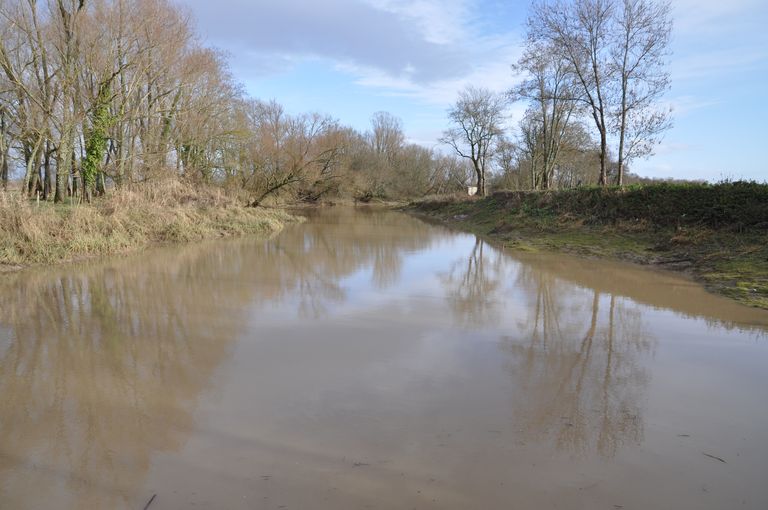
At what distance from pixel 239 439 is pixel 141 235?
11.8 meters

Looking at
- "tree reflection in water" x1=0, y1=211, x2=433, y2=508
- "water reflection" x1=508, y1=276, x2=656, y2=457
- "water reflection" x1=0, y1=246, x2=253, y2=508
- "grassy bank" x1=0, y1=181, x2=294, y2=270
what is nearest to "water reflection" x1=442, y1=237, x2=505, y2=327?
"water reflection" x1=508, y1=276, x2=656, y2=457

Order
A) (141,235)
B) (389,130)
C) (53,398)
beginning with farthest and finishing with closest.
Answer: (389,130) < (141,235) < (53,398)

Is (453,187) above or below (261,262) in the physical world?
above

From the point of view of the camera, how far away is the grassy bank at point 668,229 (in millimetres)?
10344

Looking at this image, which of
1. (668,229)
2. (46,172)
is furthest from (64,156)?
(668,229)

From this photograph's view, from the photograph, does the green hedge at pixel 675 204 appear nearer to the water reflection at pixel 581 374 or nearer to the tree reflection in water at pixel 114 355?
the water reflection at pixel 581 374

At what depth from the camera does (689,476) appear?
3146 mm

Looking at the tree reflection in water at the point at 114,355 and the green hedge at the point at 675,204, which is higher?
the green hedge at the point at 675,204

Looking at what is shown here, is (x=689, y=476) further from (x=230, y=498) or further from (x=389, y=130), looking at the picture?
(x=389, y=130)

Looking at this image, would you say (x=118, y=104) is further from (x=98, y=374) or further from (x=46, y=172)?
(x=98, y=374)

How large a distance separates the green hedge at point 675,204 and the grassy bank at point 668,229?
23 millimetres

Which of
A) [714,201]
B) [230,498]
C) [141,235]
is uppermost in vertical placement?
[714,201]

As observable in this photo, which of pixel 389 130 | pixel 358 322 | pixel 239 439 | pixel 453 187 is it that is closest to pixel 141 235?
pixel 358 322

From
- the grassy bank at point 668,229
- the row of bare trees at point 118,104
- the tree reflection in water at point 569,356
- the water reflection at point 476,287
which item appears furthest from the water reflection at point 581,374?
the row of bare trees at point 118,104
